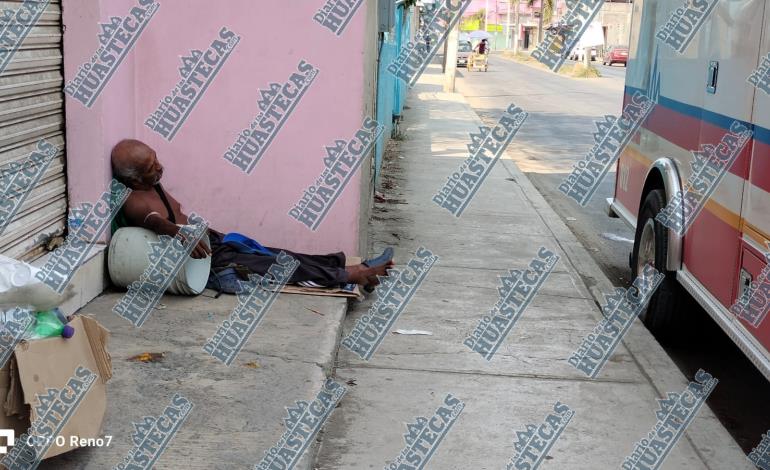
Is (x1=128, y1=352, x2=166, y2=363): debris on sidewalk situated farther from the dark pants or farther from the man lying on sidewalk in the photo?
the dark pants

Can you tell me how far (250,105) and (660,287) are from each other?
285 centimetres

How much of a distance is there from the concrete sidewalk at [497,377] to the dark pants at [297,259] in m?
0.28

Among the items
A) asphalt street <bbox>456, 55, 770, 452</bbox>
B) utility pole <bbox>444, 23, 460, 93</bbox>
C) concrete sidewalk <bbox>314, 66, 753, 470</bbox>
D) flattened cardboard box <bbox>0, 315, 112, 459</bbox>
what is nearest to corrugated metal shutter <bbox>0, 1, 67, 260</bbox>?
flattened cardboard box <bbox>0, 315, 112, 459</bbox>

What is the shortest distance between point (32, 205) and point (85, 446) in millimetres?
1904

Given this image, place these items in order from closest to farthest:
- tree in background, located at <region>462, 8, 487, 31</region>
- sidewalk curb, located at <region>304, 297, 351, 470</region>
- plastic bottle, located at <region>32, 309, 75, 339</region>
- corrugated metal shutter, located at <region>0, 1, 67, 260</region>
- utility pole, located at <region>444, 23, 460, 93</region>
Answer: plastic bottle, located at <region>32, 309, 75, 339</region> < sidewalk curb, located at <region>304, 297, 351, 470</region> < corrugated metal shutter, located at <region>0, 1, 67, 260</region> < utility pole, located at <region>444, 23, 460, 93</region> < tree in background, located at <region>462, 8, 487, 31</region>

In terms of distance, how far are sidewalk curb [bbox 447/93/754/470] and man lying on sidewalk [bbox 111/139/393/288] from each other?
1651mm

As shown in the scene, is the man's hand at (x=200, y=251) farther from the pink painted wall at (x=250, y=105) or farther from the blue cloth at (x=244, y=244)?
the pink painted wall at (x=250, y=105)

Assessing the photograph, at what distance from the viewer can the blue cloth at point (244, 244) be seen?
234 inches

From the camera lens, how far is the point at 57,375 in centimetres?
316

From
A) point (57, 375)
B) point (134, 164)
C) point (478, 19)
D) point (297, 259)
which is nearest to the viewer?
point (57, 375)

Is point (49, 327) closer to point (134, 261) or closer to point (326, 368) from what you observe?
point (326, 368)

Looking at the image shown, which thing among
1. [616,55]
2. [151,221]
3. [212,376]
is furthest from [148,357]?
[616,55]

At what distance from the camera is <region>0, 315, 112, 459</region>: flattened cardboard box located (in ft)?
9.91

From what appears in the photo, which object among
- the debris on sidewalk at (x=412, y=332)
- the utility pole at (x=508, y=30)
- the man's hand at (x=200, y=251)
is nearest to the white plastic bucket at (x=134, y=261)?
the man's hand at (x=200, y=251)
